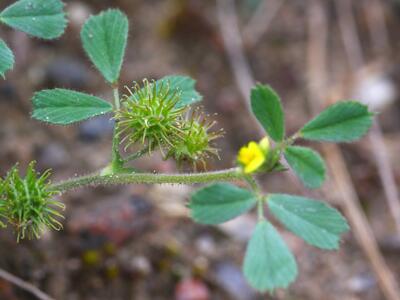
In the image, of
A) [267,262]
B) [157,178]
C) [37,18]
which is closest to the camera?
[267,262]

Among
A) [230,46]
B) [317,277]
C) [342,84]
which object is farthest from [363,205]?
[230,46]

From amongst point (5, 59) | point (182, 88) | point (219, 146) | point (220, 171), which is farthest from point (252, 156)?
point (219, 146)

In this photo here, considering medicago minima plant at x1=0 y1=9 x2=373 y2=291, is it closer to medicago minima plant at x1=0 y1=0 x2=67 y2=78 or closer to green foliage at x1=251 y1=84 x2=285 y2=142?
green foliage at x1=251 y1=84 x2=285 y2=142

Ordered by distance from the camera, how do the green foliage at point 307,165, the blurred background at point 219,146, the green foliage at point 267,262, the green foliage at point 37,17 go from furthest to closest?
the blurred background at point 219,146
the green foliage at point 37,17
the green foliage at point 307,165
the green foliage at point 267,262

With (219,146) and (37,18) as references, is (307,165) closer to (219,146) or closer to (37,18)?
(37,18)

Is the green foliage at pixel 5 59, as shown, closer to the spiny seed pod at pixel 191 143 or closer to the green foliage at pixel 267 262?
the spiny seed pod at pixel 191 143

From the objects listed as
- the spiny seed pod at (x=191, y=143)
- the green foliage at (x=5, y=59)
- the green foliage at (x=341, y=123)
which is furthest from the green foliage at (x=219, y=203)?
the green foliage at (x=5, y=59)

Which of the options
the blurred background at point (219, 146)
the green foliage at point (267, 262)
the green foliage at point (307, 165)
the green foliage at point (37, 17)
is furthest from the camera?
the blurred background at point (219, 146)
